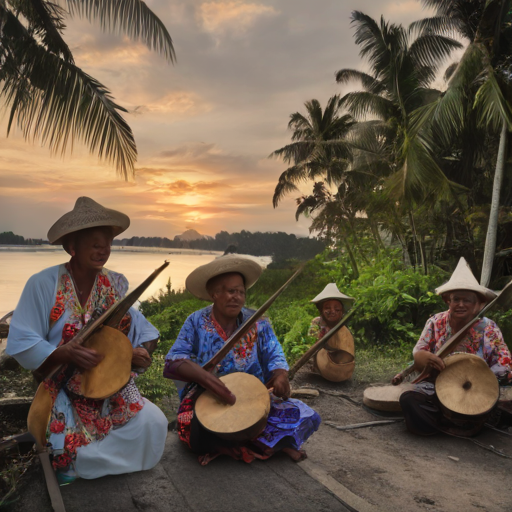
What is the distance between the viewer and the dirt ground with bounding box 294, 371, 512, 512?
3.15 m

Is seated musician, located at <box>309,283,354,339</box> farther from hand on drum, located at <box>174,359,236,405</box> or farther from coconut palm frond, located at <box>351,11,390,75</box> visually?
coconut palm frond, located at <box>351,11,390,75</box>

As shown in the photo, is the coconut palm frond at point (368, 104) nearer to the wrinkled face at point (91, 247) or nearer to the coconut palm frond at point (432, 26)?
the coconut palm frond at point (432, 26)

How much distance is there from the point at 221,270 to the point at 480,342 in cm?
230

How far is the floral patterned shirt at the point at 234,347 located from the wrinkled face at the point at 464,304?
1.59m

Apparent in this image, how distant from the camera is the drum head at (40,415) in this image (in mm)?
3006

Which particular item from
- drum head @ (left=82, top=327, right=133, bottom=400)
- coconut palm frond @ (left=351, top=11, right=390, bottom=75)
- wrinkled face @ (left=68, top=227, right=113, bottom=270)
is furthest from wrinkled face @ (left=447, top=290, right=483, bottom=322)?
coconut palm frond @ (left=351, top=11, right=390, bottom=75)

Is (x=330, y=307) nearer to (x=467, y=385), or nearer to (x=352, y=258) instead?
(x=467, y=385)

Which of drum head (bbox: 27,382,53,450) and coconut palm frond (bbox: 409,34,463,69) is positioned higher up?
coconut palm frond (bbox: 409,34,463,69)

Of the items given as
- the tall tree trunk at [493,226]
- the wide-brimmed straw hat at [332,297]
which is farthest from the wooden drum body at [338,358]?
the tall tree trunk at [493,226]

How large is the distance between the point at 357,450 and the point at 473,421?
937 millimetres

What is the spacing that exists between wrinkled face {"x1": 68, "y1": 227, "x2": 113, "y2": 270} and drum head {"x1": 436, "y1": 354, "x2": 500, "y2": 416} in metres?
2.73

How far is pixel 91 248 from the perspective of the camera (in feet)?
10.5

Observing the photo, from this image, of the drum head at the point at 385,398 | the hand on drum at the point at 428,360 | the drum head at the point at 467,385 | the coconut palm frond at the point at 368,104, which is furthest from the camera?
the coconut palm frond at the point at 368,104

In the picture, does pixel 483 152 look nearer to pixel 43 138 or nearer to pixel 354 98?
pixel 354 98
